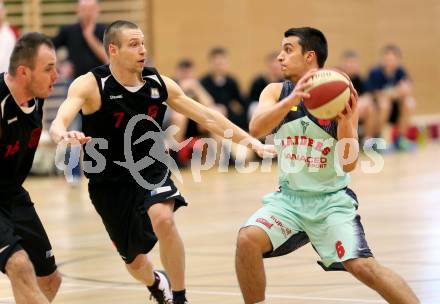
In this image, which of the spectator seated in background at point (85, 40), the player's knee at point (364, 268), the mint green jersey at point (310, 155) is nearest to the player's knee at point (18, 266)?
the mint green jersey at point (310, 155)

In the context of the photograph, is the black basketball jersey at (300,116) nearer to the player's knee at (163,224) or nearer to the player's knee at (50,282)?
the player's knee at (163,224)

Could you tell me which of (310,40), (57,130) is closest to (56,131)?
(57,130)

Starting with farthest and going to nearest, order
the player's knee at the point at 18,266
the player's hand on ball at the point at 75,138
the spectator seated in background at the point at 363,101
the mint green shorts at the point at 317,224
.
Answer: the spectator seated in background at the point at 363,101 → the mint green shorts at the point at 317,224 → the player's hand on ball at the point at 75,138 → the player's knee at the point at 18,266

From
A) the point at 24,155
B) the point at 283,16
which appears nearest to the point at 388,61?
the point at 283,16

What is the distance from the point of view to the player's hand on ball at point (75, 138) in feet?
20.1

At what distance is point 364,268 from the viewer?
606 centimetres

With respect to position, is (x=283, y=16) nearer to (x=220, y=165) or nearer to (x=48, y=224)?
(x=220, y=165)

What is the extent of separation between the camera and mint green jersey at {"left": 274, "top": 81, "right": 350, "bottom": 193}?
648cm

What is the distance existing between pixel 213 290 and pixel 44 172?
11.2 metres

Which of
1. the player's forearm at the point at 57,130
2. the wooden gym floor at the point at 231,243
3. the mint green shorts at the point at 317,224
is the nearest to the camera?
the mint green shorts at the point at 317,224

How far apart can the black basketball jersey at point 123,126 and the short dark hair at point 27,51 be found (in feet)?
3.22

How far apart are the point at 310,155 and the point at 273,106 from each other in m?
0.44

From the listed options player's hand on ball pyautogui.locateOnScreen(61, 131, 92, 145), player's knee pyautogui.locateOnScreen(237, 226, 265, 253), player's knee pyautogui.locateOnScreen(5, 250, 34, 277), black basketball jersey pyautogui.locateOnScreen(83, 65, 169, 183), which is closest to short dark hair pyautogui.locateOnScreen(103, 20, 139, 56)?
black basketball jersey pyautogui.locateOnScreen(83, 65, 169, 183)

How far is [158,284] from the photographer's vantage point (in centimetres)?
750
